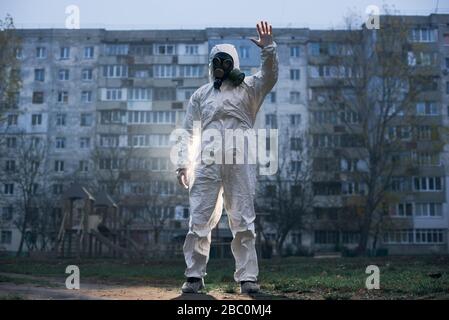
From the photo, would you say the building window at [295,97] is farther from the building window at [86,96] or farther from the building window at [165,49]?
the building window at [86,96]

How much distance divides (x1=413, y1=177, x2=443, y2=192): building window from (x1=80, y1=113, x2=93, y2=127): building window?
122ft

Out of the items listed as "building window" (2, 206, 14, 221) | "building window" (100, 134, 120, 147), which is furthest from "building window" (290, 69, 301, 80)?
"building window" (2, 206, 14, 221)

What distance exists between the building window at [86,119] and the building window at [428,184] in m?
37.3

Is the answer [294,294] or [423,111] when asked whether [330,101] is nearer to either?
[423,111]

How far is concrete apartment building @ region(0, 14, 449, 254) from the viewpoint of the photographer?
60.3 meters

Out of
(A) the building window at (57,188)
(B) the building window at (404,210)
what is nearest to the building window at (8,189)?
(A) the building window at (57,188)

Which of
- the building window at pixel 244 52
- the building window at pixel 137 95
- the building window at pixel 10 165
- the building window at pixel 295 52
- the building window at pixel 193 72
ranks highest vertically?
the building window at pixel 295 52

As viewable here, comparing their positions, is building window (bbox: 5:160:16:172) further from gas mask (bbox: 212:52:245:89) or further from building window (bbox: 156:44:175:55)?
gas mask (bbox: 212:52:245:89)

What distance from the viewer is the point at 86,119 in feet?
220

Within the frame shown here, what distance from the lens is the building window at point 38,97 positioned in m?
67.9

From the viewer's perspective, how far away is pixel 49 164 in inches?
2589

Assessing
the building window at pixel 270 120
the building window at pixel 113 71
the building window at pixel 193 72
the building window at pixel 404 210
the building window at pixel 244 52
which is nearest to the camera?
the building window at pixel 404 210

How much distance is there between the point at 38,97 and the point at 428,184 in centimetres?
4572

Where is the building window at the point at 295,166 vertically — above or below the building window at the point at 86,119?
below
